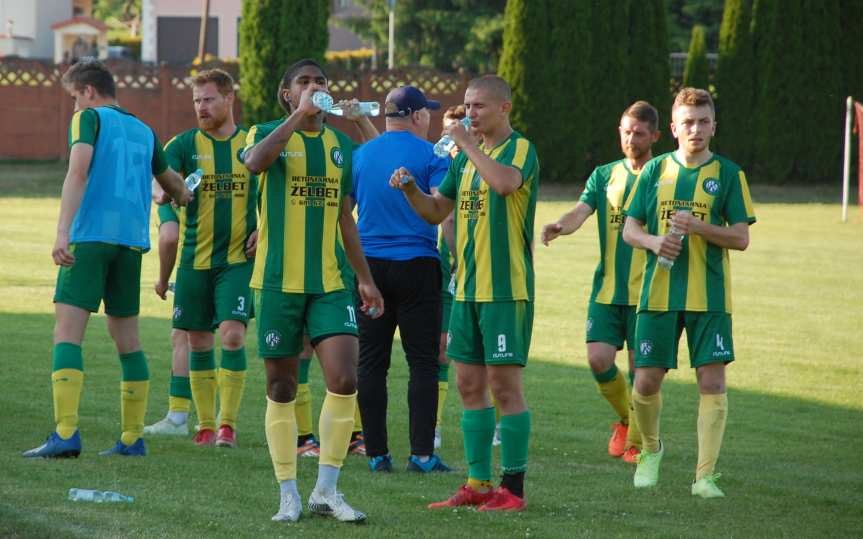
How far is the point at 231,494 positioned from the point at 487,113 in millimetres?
2216

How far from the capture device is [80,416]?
8.82 metres

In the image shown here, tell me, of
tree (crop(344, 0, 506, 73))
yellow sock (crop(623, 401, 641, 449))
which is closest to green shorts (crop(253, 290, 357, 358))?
yellow sock (crop(623, 401, 641, 449))

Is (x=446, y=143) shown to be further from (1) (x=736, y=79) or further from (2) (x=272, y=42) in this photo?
(1) (x=736, y=79)

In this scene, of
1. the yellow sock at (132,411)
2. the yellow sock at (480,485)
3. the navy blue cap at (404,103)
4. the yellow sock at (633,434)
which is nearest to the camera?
the yellow sock at (480,485)

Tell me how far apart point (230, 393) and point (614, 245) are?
8.20 ft

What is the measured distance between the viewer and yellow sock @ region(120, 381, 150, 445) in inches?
294

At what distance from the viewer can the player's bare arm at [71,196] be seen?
697 cm

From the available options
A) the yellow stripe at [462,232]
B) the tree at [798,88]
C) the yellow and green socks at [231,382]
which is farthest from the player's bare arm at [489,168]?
the tree at [798,88]

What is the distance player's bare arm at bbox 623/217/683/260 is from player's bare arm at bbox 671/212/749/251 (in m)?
0.08

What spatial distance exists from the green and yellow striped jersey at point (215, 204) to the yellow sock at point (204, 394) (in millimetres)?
695

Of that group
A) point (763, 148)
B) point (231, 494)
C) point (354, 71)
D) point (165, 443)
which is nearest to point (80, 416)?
point (165, 443)

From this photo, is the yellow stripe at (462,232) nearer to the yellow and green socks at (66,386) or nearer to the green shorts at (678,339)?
the green shorts at (678,339)

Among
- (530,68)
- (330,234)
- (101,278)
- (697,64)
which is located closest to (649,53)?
(697,64)

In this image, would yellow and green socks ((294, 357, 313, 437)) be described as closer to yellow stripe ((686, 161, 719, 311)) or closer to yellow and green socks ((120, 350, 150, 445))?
yellow and green socks ((120, 350, 150, 445))
